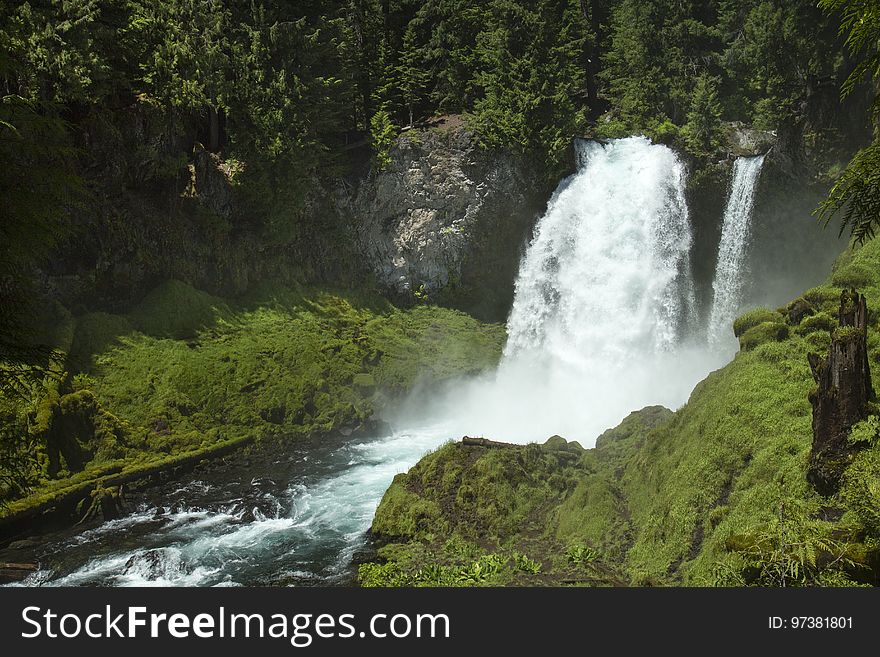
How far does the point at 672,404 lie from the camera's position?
76.4ft

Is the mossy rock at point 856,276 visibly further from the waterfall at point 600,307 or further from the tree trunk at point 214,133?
the tree trunk at point 214,133

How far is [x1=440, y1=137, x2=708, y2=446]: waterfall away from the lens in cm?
2564

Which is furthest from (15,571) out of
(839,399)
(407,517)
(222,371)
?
(839,399)

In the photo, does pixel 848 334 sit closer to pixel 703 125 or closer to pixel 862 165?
pixel 862 165

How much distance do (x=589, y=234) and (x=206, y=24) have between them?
64.0 feet

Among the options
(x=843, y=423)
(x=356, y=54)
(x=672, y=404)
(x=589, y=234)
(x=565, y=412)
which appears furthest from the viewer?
(x=356, y=54)

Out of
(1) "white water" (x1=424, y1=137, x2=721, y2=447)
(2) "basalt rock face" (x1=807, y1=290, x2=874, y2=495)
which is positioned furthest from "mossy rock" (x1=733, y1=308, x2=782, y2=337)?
(1) "white water" (x1=424, y1=137, x2=721, y2=447)

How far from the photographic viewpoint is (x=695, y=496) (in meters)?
10.8

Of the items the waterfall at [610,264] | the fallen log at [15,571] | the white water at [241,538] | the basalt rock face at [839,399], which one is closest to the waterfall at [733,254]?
the waterfall at [610,264]

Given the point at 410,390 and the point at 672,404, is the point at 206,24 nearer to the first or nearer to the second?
the point at 410,390

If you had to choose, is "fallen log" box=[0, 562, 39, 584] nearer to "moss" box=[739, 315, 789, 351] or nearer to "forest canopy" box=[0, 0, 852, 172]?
"forest canopy" box=[0, 0, 852, 172]

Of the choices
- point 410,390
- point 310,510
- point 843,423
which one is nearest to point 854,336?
point 843,423

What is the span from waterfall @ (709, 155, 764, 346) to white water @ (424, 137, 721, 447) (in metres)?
1.18

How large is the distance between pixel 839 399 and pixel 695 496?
10.3 feet
